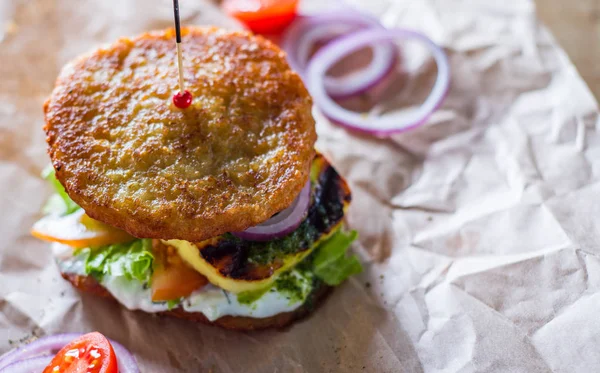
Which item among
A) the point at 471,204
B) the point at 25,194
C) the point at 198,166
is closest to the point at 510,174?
the point at 471,204

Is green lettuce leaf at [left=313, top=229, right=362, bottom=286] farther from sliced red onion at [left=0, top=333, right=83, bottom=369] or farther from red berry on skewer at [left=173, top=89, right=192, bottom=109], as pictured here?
sliced red onion at [left=0, top=333, right=83, bottom=369]

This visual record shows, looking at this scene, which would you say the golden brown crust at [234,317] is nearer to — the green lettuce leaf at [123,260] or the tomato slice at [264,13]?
the green lettuce leaf at [123,260]

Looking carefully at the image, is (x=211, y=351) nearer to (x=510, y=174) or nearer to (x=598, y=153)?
(x=510, y=174)

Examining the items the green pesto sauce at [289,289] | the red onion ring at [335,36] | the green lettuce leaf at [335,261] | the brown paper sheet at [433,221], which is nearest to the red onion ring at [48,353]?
the brown paper sheet at [433,221]

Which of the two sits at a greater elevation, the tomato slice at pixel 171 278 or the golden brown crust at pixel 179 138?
the golden brown crust at pixel 179 138

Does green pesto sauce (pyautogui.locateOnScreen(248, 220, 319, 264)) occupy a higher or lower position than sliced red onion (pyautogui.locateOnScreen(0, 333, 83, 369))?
higher

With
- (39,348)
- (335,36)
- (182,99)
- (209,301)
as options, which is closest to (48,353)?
(39,348)

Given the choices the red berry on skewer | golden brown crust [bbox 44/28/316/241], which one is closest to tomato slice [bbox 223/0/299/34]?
golden brown crust [bbox 44/28/316/241]
